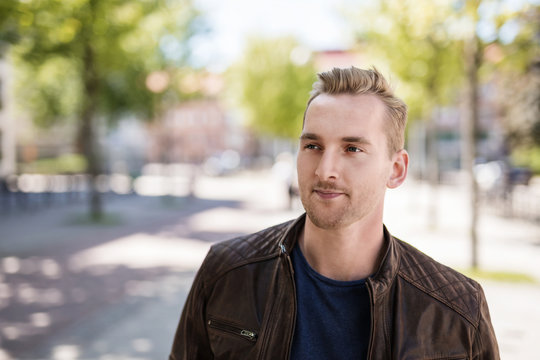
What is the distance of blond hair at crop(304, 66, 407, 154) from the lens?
5.61 feet

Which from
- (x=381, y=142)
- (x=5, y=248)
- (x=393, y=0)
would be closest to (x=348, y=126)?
(x=381, y=142)

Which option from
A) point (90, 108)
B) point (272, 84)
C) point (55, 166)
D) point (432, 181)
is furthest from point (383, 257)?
point (55, 166)

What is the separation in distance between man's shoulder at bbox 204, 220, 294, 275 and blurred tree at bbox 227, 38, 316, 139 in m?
35.0

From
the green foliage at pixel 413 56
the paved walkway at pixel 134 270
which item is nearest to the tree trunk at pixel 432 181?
the paved walkway at pixel 134 270

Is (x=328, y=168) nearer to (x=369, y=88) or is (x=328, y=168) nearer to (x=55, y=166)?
(x=369, y=88)

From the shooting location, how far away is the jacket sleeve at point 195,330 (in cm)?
185

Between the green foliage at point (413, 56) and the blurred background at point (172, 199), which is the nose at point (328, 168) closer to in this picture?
the blurred background at point (172, 199)

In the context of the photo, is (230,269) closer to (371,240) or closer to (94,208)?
(371,240)

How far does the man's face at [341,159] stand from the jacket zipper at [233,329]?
44 cm

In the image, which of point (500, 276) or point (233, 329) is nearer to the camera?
point (233, 329)

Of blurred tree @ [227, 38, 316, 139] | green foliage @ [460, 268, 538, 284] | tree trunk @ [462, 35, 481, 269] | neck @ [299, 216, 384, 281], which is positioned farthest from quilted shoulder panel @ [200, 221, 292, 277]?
blurred tree @ [227, 38, 316, 139]

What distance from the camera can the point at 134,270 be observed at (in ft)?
27.7

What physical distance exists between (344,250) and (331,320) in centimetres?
25

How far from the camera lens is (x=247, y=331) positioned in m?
1.71
